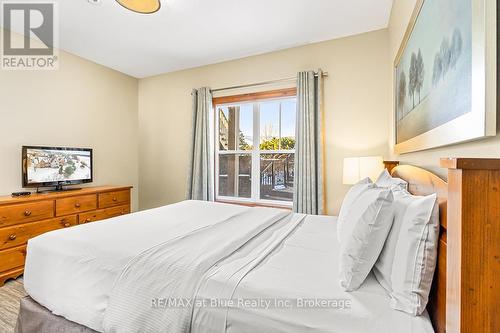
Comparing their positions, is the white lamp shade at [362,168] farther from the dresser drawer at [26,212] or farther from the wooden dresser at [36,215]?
the dresser drawer at [26,212]

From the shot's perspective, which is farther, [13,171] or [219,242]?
[13,171]

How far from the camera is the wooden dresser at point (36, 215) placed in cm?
240

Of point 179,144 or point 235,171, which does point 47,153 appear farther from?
point 235,171

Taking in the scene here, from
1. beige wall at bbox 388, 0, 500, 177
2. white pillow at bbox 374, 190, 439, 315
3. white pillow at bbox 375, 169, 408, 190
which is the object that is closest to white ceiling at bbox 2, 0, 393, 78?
beige wall at bbox 388, 0, 500, 177

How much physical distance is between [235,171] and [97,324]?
8.95ft

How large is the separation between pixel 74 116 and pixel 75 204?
132cm

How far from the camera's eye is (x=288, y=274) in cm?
109

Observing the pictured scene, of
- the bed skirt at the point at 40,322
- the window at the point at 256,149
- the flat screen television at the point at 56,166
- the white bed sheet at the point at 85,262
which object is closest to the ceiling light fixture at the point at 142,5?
the window at the point at 256,149

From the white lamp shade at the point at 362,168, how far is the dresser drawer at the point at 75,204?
3.12 metres

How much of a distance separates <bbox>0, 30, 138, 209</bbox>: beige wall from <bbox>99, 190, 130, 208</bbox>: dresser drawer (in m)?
0.51

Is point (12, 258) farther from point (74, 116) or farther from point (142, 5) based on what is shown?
point (142, 5)

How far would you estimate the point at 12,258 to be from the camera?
96.9 inches

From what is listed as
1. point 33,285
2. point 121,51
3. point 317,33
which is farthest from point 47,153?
point 317,33
